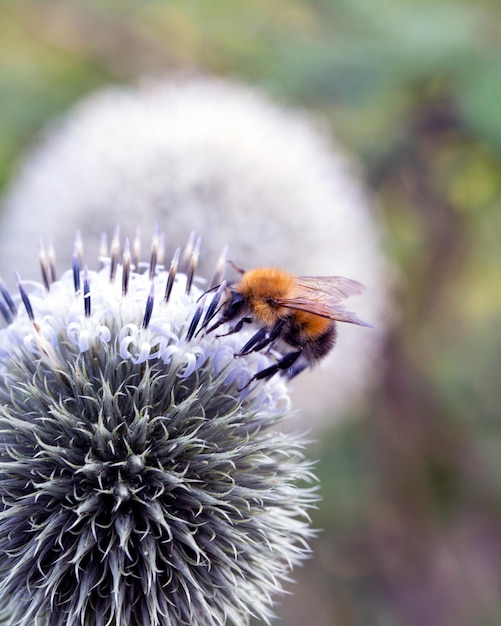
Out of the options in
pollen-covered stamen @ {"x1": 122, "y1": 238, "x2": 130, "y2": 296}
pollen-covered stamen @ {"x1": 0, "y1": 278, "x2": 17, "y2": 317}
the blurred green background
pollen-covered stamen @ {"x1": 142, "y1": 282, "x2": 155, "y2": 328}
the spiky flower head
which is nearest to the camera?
the spiky flower head

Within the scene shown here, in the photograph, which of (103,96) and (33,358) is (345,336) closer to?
(103,96)

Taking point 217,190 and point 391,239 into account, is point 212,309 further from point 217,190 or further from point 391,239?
point 391,239

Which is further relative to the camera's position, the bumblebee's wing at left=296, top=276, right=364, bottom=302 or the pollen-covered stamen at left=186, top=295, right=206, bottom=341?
the bumblebee's wing at left=296, top=276, right=364, bottom=302

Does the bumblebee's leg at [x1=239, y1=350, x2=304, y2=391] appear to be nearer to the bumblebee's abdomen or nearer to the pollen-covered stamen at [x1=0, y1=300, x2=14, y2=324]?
the bumblebee's abdomen

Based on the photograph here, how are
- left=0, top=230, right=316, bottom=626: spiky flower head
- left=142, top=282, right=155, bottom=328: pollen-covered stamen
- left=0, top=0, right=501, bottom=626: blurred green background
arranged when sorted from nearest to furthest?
1. left=0, top=230, right=316, bottom=626: spiky flower head
2. left=142, top=282, right=155, bottom=328: pollen-covered stamen
3. left=0, top=0, right=501, bottom=626: blurred green background


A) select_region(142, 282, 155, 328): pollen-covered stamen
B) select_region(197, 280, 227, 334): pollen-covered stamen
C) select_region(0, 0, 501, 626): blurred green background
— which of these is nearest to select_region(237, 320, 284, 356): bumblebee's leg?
select_region(197, 280, 227, 334): pollen-covered stamen

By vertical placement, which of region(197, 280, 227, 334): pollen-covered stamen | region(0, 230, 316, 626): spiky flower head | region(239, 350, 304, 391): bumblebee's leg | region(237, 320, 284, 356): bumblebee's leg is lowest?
region(0, 230, 316, 626): spiky flower head

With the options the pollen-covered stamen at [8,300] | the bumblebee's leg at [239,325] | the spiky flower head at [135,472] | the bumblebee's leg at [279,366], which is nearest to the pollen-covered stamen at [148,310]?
the spiky flower head at [135,472]

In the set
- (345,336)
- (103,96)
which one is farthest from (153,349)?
(103,96)
